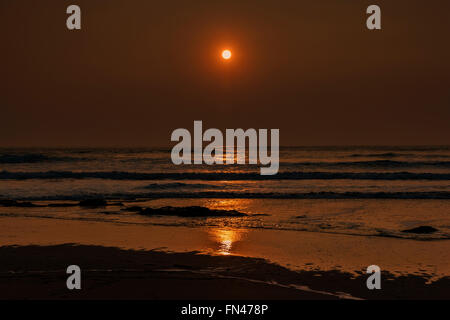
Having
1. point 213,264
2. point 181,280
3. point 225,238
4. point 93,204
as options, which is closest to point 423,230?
point 225,238

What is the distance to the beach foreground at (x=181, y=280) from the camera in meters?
5.96

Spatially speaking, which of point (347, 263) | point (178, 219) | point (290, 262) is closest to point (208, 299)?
point (290, 262)

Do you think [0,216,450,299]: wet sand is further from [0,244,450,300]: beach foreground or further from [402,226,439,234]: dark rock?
[402,226,439,234]: dark rock

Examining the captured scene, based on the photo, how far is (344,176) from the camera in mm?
33812

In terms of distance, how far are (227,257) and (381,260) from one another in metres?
2.43

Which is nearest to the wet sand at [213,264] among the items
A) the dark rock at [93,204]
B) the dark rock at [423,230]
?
the dark rock at [423,230]

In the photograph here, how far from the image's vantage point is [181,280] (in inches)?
262

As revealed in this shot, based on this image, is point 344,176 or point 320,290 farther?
point 344,176

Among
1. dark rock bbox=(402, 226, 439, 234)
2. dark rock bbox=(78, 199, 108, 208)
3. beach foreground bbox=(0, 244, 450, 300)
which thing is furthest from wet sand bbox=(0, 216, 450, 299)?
dark rock bbox=(78, 199, 108, 208)

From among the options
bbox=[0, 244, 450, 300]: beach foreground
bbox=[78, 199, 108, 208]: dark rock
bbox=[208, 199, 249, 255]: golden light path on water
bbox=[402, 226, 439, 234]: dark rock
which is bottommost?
bbox=[0, 244, 450, 300]: beach foreground

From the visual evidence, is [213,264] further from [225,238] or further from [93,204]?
[93,204]

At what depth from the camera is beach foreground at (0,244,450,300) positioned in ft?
19.6

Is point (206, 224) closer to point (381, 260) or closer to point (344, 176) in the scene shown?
point (381, 260)
